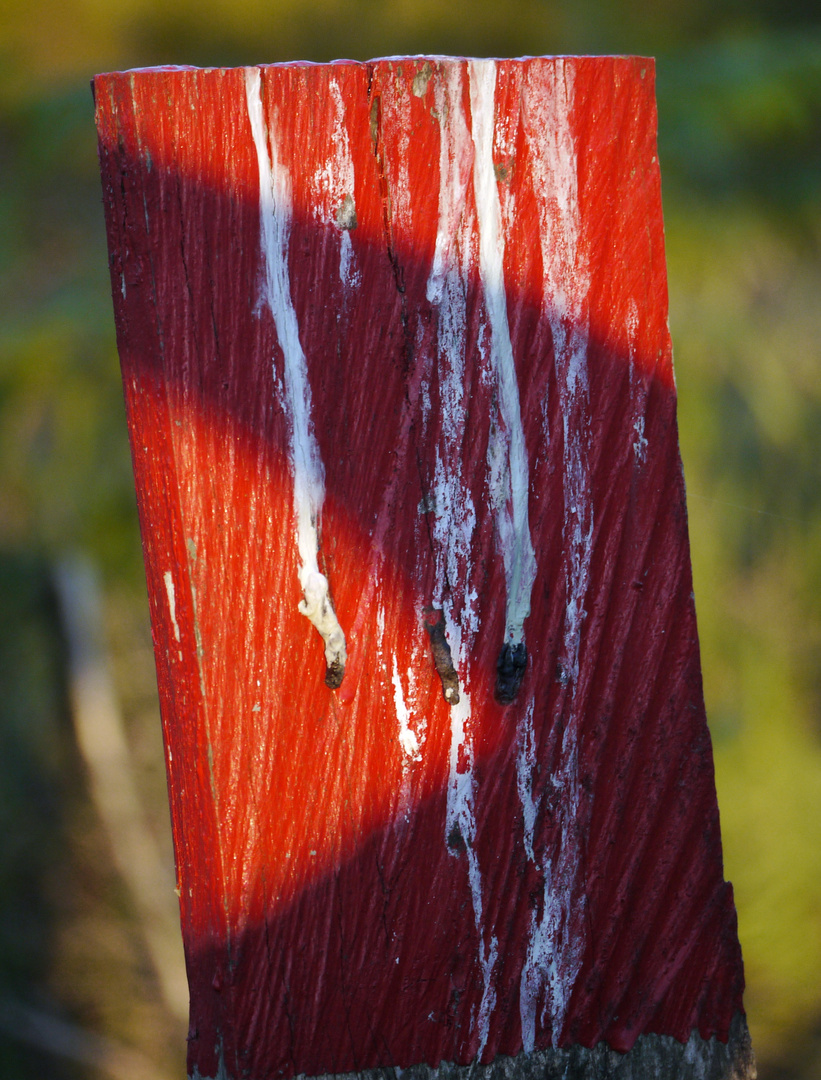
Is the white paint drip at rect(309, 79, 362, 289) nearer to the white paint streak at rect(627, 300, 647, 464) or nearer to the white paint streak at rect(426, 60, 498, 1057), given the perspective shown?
the white paint streak at rect(426, 60, 498, 1057)

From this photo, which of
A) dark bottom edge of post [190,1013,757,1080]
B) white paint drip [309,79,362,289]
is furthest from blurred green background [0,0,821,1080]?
white paint drip [309,79,362,289]

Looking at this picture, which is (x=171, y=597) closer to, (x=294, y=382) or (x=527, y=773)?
(x=294, y=382)

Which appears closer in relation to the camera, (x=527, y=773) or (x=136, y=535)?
(x=527, y=773)

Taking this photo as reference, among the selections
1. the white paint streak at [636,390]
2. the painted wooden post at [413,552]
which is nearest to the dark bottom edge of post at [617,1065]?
the painted wooden post at [413,552]

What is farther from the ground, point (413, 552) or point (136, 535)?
point (413, 552)

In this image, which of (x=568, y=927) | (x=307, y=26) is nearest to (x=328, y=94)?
(x=568, y=927)

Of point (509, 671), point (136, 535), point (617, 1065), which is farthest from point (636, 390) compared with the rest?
point (136, 535)
